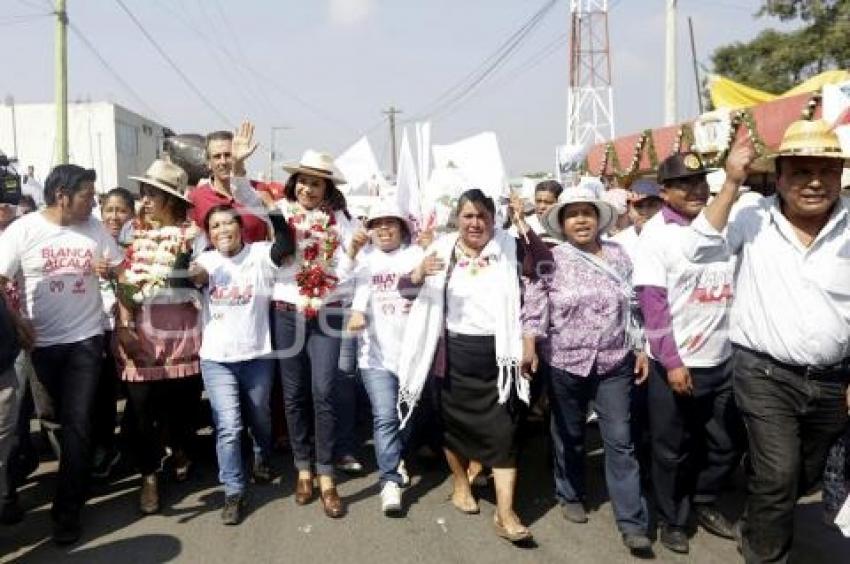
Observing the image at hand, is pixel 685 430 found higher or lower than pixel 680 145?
lower

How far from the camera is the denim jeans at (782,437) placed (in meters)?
3.34

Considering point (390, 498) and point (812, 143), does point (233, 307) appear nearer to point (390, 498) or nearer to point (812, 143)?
point (390, 498)

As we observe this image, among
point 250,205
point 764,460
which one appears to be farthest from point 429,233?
point 764,460

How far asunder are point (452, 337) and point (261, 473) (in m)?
1.71

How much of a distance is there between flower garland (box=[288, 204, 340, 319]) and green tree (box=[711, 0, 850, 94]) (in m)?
13.0

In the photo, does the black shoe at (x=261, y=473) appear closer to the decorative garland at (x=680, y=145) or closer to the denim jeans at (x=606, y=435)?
the denim jeans at (x=606, y=435)

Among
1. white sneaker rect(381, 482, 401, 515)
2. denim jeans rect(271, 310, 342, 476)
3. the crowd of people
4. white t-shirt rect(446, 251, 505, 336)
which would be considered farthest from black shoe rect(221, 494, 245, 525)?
white t-shirt rect(446, 251, 505, 336)

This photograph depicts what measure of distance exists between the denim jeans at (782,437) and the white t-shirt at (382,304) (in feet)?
6.71

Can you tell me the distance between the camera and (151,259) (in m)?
4.45

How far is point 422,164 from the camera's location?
4.73 m

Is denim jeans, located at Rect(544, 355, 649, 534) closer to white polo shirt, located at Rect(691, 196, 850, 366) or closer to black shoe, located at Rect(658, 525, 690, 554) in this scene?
black shoe, located at Rect(658, 525, 690, 554)

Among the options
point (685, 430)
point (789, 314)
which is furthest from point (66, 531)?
point (789, 314)

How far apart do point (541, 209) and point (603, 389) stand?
2.60 metres

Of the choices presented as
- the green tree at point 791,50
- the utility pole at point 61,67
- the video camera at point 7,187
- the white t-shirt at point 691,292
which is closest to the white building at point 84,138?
the utility pole at point 61,67
